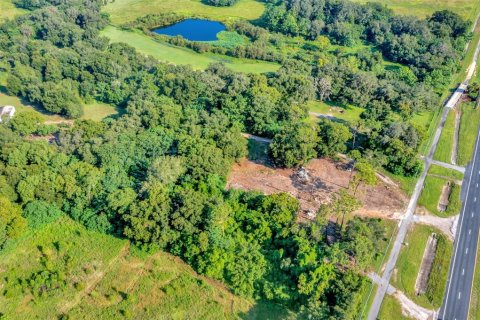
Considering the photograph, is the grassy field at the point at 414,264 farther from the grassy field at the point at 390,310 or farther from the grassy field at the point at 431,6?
the grassy field at the point at 431,6

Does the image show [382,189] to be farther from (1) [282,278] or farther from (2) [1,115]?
(2) [1,115]

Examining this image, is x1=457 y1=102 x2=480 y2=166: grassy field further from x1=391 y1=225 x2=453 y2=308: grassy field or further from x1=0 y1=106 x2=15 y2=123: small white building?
x1=0 y1=106 x2=15 y2=123: small white building

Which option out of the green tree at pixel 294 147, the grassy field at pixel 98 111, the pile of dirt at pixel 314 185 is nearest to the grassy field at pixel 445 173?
the pile of dirt at pixel 314 185

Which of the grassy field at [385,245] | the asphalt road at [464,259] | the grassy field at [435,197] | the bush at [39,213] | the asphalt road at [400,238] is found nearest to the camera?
the asphalt road at [464,259]

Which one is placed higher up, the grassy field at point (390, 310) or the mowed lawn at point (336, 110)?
the mowed lawn at point (336, 110)

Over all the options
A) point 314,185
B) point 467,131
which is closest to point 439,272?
point 314,185

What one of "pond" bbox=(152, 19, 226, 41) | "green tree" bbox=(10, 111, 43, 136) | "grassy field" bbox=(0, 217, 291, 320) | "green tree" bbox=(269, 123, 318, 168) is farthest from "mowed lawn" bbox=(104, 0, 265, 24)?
"grassy field" bbox=(0, 217, 291, 320)

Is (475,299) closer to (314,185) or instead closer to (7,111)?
(314,185)
